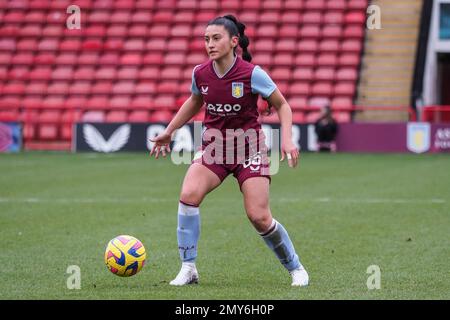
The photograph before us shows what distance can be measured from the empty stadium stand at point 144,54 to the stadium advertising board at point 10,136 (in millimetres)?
1159

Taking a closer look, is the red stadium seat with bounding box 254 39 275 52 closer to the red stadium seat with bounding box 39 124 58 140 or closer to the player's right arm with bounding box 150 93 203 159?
the red stadium seat with bounding box 39 124 58 140

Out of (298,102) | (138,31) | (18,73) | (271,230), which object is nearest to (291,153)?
(271,230)

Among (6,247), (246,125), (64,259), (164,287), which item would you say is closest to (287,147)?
(246,125)

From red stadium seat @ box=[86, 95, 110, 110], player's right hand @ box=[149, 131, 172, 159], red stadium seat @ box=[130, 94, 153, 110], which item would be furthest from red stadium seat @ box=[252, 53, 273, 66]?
player's right hand @ box=[149, 131, 172, 159]

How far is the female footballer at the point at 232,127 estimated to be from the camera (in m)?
7.13

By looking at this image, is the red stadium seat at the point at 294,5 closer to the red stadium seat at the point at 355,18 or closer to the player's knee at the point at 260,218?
the red stadium seat at the point at 355,18

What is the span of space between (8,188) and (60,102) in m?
13.2

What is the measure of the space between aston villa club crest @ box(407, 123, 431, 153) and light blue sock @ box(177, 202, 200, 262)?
17.6 metres

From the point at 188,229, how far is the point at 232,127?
2.68 feet

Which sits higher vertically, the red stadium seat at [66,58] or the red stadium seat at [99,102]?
the red stadium seat at [66,58]

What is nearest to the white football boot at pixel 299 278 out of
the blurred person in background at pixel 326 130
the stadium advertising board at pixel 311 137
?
the stadium advertising board at pixel 311 137

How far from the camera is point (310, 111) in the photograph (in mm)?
27188

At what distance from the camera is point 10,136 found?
83.7 ft
